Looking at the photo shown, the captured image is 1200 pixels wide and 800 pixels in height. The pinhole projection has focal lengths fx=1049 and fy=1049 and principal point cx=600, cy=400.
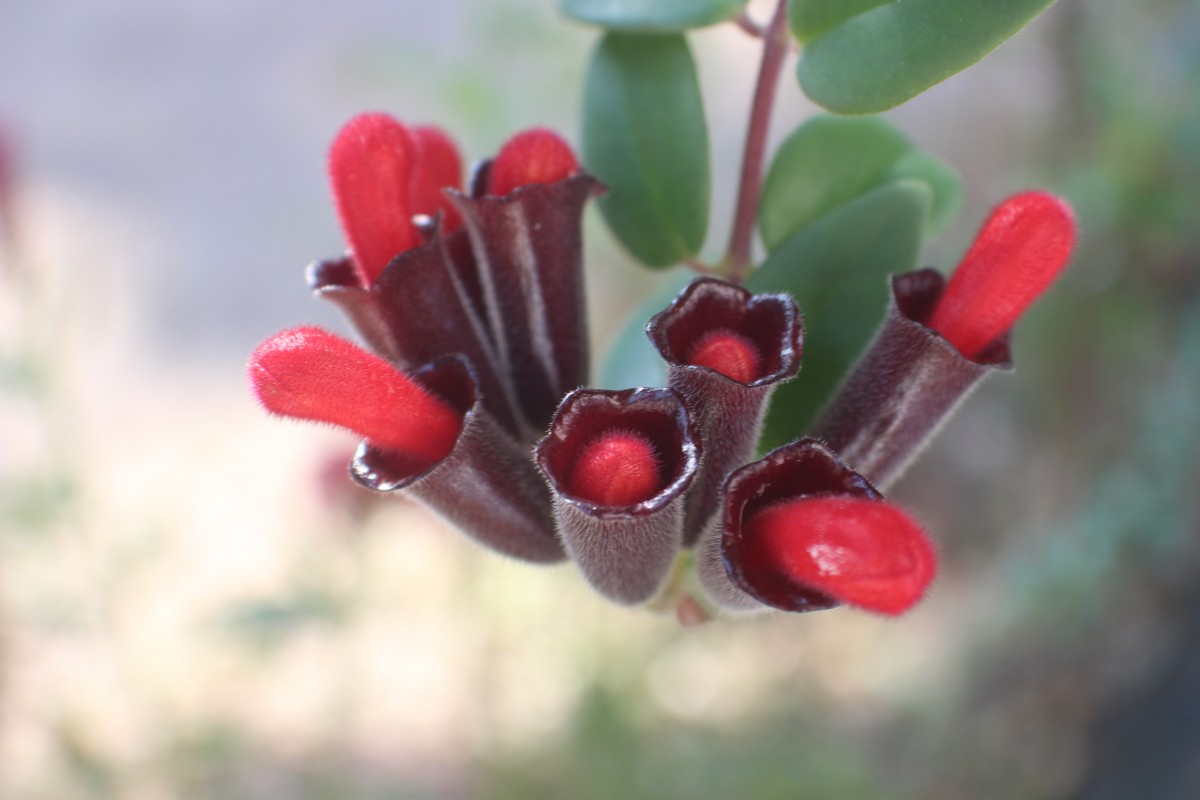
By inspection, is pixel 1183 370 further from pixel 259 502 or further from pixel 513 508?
pixel 259 502

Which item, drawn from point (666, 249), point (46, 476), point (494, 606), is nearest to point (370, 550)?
point (494, 606)

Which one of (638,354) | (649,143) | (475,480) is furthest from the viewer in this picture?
(638,354)

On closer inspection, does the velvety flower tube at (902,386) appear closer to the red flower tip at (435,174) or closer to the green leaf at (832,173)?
the green leaf at (832,173)

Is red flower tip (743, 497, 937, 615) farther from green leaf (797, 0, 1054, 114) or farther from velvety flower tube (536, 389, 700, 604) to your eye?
green leaf (797, 0, 1054, 114)

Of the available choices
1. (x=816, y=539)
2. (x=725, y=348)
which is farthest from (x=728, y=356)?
(x=816, y=539)

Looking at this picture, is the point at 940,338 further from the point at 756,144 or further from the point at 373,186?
the point at 373,186

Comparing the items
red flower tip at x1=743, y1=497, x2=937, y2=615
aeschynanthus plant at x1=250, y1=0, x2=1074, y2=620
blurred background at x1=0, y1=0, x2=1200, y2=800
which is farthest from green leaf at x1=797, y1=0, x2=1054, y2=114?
blurred background at x1=0, y1=0, x2=1200, y2=800

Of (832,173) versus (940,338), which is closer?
(940,338)
